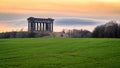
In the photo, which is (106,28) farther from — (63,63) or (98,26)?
(63,63)

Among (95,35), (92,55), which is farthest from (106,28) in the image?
(92,55)

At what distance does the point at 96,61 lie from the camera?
37.7 metres

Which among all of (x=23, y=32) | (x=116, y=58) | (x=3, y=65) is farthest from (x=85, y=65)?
(x=23, y=32)

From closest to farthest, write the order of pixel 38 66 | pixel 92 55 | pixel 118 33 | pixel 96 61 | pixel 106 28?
pixel 38 66
pixel 96 61
pixel 92 55
pixel 118 33
pixel 106 28

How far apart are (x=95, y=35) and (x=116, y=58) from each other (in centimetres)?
9299

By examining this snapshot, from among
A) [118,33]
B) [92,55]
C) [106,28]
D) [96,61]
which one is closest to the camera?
[96,61]

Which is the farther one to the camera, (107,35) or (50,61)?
(107,35)

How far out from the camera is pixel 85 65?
3497cm

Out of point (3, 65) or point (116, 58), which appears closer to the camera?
point (3, 65)

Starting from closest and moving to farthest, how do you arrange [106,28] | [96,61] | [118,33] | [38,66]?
1. [38,66]
2. [96,61]
3. [118,33]
4. [106,28]

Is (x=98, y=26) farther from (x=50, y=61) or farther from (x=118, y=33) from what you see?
(x=50, y=61)

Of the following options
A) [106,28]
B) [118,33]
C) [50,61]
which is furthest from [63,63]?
[106,28]

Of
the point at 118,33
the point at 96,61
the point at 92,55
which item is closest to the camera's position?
the point at 96,61

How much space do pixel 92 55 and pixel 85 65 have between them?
7449 mm
